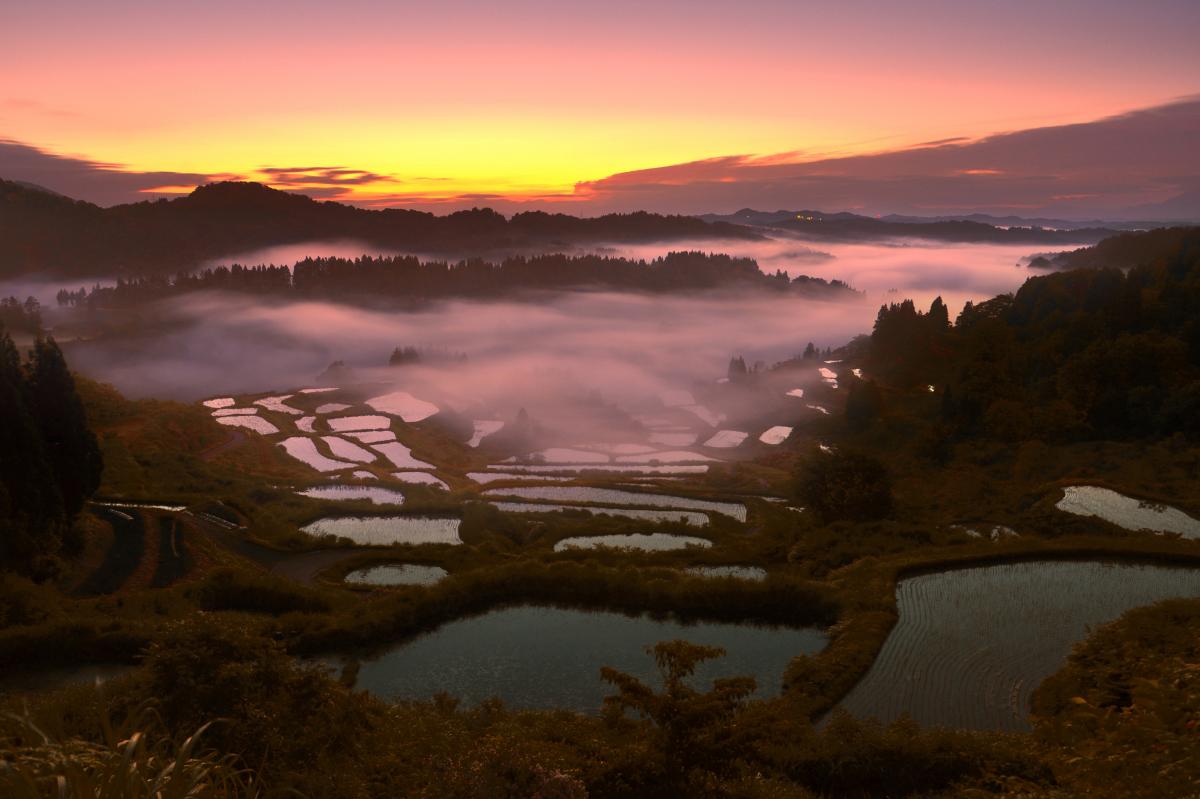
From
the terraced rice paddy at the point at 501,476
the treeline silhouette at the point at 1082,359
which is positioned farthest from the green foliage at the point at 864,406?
the terraced rice paddy at the point at 501,476

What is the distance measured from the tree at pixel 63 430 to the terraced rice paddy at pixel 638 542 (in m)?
26.7

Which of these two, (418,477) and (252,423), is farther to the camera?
(252,423)

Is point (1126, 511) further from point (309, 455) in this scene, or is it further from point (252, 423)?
point (252, 423)

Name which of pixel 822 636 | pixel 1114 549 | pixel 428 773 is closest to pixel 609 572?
pixel 822 636

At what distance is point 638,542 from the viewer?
48.3m

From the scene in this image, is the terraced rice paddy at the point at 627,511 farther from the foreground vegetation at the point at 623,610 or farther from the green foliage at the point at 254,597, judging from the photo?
the green foliage at the point at 254,597

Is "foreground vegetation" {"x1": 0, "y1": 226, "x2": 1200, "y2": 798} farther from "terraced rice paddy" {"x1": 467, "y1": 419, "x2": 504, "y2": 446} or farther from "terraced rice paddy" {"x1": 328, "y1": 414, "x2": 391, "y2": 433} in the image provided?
"terraced rice paddy" {"x1": 467, "y1": 419, "x2": 504, "y2": 446}

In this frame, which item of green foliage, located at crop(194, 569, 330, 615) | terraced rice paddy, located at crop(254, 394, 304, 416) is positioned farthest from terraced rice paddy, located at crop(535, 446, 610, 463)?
green foliage, located at crop(194, 569, 330, 615)

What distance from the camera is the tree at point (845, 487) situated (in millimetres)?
48219

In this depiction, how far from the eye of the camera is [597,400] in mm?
169625

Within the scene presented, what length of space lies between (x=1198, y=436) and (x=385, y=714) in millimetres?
63583

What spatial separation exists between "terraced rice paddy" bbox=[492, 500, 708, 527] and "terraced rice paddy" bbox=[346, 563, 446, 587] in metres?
13.4

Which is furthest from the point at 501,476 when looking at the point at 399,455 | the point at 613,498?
the point at 613,498

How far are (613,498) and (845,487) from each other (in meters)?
22.4
